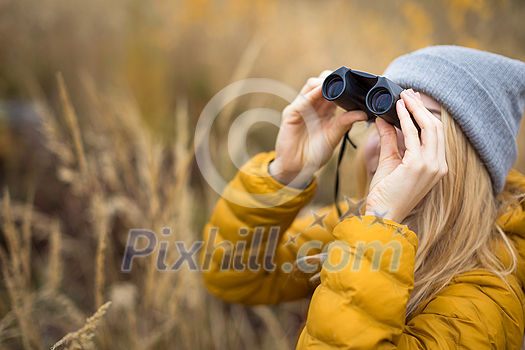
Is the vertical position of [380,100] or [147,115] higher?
[380,100]

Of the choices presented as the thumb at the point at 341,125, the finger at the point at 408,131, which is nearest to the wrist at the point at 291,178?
the thumb at the point at 341,125

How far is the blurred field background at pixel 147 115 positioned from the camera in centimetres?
127

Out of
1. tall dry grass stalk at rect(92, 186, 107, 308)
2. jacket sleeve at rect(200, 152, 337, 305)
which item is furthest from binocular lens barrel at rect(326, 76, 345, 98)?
tall dry grass stalk at rect(92, 186, 107, 308)

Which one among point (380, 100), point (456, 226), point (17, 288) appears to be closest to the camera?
point (380, 100)

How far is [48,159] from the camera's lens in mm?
2053

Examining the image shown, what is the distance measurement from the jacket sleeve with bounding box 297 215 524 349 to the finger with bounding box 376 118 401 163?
7.4 inches

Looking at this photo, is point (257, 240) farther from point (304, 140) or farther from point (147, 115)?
point (147, 115)

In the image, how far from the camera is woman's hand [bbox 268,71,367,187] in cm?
102

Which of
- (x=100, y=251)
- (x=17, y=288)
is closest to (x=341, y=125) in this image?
(x=100, y=251)

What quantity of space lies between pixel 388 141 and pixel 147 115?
1813mm

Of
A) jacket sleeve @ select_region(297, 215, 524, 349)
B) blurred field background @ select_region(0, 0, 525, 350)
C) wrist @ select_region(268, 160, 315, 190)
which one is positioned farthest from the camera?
blurred field background @ select_region(0, 0, 525, 350)

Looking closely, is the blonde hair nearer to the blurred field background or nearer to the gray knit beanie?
the gray knit beanie

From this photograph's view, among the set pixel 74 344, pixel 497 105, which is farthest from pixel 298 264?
pixel 497 105

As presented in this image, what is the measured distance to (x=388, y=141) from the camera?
816mm
